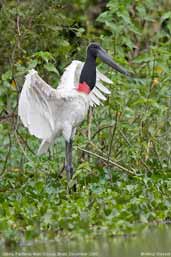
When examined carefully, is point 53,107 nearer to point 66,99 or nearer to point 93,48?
point 66,99

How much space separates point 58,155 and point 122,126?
165 centimetres

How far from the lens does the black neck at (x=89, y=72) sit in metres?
10.7

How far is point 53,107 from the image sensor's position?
34.4 feet

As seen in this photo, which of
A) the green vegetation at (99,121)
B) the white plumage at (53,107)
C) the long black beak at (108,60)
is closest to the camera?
the green vegetation at (99,121)

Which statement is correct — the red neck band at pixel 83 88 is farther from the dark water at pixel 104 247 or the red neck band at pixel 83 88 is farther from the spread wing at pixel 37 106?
the dark water at pixel 104 247

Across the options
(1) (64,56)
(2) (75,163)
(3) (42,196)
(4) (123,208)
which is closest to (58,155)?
(2) (75,163)

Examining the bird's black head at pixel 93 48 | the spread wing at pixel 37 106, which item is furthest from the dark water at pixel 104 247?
the bird's black head at pixel 93 48

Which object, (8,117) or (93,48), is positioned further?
(8,117)

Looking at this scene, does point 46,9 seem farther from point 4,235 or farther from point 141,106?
point 4,235

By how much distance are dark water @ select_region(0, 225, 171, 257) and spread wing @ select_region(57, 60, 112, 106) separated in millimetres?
2955

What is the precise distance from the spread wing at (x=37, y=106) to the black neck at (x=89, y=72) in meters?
0.53

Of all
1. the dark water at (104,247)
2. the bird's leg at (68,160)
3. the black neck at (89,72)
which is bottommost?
the dark water at (104,247)

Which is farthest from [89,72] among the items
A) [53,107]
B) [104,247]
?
[104,247]

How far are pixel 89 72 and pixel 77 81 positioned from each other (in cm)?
33
